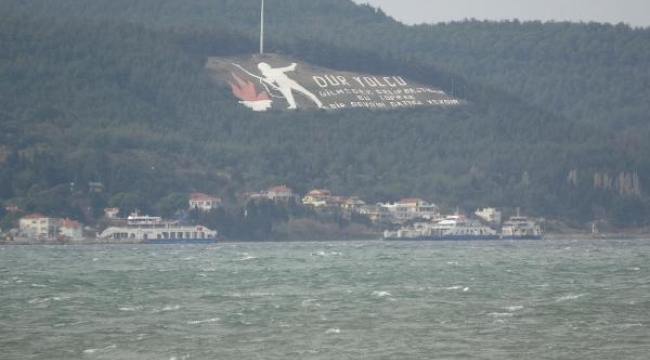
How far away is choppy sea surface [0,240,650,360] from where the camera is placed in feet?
206

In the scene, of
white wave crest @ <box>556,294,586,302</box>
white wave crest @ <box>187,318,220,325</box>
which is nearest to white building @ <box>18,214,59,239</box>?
white wave crest @ <box>556,294,586,302</box>

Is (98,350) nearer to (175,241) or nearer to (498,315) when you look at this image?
(498,315)

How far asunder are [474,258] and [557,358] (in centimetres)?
7157

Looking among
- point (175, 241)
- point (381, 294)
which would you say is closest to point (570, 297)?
point (381, 294)

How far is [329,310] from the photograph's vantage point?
76.5 metres

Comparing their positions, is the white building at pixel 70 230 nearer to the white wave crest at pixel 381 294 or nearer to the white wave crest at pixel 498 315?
the white wave crest at pixel 381 294

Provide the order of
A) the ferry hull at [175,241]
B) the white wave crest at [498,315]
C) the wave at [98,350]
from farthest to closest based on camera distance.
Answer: the ferry hull at [175,241], the white wave crest at [498,315], the wave at [98,350]

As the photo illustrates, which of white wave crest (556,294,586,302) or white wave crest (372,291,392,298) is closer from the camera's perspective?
white wave crest (556,294,586,302)

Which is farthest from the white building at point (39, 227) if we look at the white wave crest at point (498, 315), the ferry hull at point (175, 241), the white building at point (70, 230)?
the white wave crest at point (498, 315)

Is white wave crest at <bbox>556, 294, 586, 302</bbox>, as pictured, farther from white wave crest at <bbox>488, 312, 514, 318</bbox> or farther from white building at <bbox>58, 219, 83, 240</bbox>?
white building at <bbox>58, 219, 83, 240</bbox>

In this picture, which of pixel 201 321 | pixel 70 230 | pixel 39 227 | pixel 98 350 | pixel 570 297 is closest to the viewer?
Answer: pixel 98 350

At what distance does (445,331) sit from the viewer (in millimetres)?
67188

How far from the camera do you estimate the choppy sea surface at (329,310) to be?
2474 inches

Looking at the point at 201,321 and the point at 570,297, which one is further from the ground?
the point at 570,297
